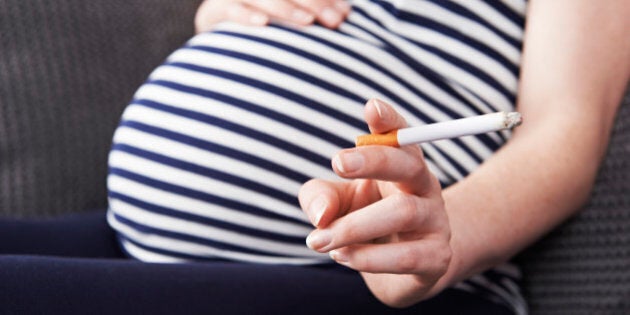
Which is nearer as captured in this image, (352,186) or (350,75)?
(352,186)

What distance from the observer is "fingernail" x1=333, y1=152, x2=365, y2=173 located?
402mm

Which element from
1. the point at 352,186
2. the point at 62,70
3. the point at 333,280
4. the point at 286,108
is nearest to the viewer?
the point at 352,186

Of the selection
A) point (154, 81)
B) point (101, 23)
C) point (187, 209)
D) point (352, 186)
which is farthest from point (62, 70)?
point (352, 186)

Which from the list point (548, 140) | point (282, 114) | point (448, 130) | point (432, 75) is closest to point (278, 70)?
point (282, 114)

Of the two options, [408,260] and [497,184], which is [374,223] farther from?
[497,184]

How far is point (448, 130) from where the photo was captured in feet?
1.29

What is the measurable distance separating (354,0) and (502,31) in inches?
6.6

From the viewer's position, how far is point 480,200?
60 cm

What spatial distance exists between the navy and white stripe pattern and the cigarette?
27cm

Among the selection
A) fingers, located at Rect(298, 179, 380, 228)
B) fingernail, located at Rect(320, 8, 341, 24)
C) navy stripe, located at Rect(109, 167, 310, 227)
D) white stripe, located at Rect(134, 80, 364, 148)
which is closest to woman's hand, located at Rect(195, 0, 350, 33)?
fingernail, located at Rect(320, 8, 341, 24)

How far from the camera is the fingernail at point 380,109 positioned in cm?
41

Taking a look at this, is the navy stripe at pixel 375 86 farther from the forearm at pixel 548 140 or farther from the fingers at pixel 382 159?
the fingers at pixel 382 159

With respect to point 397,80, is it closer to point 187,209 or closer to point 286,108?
point 286,108

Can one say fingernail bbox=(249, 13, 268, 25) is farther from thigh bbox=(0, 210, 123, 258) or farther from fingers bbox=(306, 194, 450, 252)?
fingers bbox=(306, 194, 450, 252)
